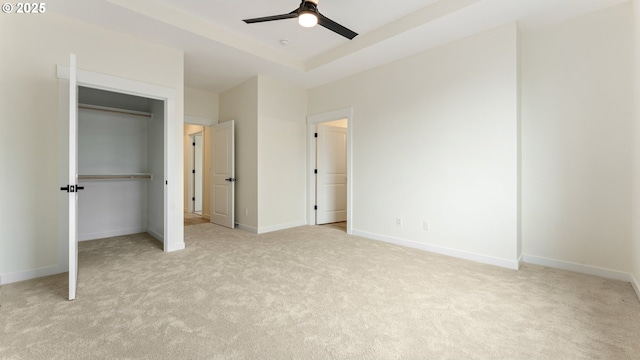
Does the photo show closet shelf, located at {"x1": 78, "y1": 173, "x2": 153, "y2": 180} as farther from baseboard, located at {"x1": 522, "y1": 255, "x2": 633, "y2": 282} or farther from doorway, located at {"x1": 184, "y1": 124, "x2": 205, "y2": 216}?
baseboard, located at {"x1": 522, "y1": 255, "x2": 633, "y2": 282}

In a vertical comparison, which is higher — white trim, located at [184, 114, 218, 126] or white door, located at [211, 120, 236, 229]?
white trim, located at [184, 114, 218, 126]

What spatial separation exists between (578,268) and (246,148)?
15.9ft

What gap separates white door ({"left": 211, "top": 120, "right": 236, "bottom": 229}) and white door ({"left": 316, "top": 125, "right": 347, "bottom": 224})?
1658 millimetres

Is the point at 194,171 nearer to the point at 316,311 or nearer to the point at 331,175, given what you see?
the point at 331,175

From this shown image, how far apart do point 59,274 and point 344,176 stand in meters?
4.57

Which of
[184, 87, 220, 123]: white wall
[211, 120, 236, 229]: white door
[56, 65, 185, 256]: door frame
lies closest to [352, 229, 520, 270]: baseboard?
[211, 120, 236, 229]: white door

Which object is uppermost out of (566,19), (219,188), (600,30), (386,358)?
(566,19)

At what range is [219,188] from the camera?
214 inches

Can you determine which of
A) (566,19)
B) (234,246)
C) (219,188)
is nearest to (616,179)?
(566,19)

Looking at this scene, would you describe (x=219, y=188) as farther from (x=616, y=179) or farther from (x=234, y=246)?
(x=616, y=179)

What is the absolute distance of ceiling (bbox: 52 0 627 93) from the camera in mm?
2717

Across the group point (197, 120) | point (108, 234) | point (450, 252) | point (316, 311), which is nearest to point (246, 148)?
point (197, 120)

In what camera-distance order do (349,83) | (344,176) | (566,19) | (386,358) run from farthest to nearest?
(344,176) < (349,83) < (566,19) < (386,358)

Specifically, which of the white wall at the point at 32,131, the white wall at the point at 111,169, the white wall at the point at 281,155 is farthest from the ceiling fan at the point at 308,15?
the white wall at the point at 111,169
